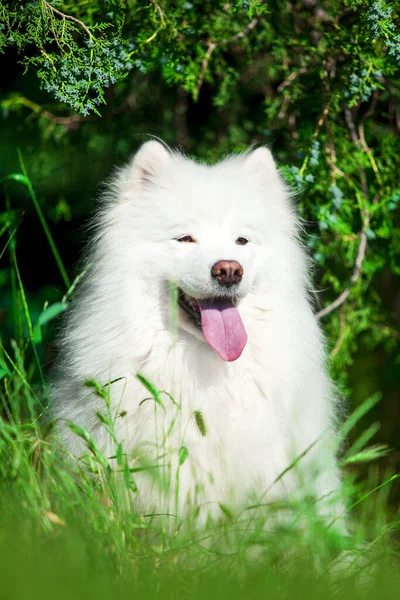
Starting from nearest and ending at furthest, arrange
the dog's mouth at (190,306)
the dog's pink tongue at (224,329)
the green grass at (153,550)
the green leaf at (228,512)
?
1. the green grass at (153,550)
2. the green leaf at (228,512)
3. the dog's pink tongue at (224,329)
4. the dog's mouth at (190,306)

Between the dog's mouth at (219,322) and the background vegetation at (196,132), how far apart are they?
2.16 feet

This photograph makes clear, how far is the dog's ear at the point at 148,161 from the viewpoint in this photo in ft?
11.1

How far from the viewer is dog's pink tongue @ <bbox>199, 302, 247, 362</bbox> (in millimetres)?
3146

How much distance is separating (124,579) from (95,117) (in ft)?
13.7

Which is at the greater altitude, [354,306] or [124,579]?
[354,306]

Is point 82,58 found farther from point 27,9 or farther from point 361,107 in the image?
point 361,107

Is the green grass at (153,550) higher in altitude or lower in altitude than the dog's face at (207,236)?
lower

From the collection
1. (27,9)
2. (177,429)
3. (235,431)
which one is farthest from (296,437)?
(27,9)

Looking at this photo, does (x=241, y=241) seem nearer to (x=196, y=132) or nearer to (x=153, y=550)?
(x=153, y=550)

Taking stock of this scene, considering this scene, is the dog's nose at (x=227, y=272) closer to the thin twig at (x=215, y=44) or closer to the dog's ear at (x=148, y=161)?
the dog's ear at (x=148, y=161)

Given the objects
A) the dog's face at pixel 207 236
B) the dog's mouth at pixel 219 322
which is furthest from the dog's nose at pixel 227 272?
the dog's mouth at pixel 219 322

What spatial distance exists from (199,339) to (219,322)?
15 centimetres

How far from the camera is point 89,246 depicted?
369 centimetres

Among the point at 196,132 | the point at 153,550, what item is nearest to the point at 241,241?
the point at 153,550
